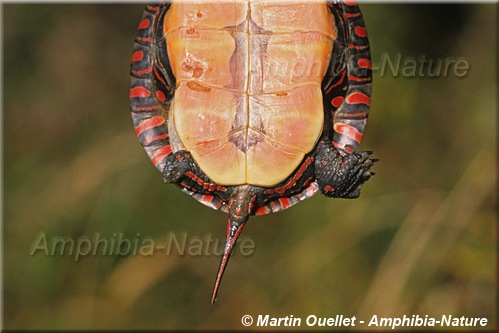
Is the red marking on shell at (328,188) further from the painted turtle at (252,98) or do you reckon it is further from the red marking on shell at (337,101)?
the red marking on shell at (337,101)

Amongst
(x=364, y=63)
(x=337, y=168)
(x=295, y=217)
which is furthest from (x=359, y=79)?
(x=295, y=217)

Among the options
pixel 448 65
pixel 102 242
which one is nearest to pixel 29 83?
pixel 102 242

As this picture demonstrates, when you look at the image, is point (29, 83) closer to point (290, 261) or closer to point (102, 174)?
point (102, 174)

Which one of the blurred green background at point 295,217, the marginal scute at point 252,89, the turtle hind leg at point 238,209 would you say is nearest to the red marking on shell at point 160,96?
the marginal scute at point 252,89

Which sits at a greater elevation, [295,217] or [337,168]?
[337,168]

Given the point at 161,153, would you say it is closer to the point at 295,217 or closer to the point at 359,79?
the point at 359,79

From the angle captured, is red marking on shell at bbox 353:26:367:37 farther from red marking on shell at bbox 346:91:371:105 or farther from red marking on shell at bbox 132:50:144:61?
red marking on shell at bbox 132:50:144:61
